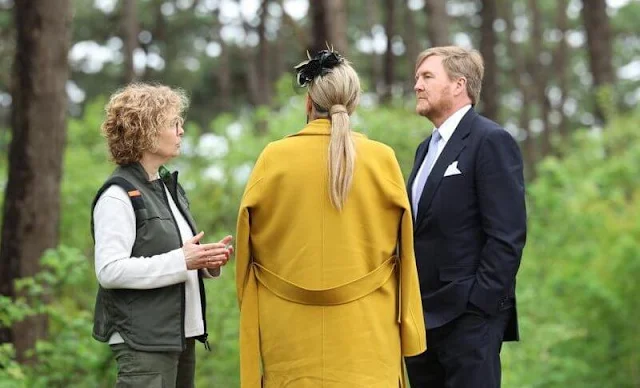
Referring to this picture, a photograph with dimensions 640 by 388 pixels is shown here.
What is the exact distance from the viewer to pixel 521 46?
45844mm

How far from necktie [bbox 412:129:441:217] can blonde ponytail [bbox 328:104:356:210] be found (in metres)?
1.05

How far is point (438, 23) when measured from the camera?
1809 centimetres

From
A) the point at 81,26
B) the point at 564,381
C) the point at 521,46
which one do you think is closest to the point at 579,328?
the point at 564,381

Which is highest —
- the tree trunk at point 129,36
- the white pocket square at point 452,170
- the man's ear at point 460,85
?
the tree trunk at point 129,36

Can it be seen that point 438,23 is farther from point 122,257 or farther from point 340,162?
point 122,257

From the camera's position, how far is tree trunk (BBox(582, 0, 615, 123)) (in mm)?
21656

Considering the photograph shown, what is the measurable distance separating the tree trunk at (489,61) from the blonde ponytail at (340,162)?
57.4 ft

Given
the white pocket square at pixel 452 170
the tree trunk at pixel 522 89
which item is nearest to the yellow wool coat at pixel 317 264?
the white pocket square at pixel 452 170

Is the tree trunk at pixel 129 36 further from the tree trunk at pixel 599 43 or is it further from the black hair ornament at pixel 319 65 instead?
the black hair ornament at pixel 319 65

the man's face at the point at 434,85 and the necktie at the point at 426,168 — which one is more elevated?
the man's face at the point at 434,85

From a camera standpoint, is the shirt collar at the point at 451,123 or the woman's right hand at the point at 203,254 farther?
the shirt collar at the point at 451,123

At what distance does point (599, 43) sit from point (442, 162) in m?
17.1

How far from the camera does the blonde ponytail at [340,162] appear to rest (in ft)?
14.6

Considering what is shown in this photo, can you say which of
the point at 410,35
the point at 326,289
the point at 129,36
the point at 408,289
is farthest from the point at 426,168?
the point at 410,35
